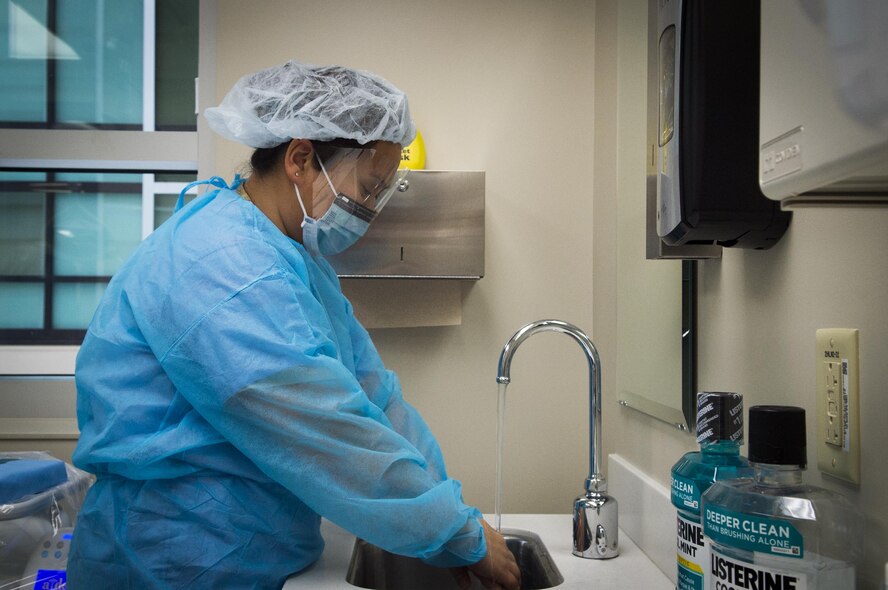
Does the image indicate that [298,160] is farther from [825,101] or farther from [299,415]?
[825,101]

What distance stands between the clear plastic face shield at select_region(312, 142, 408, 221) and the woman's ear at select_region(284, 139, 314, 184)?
2 centimetres

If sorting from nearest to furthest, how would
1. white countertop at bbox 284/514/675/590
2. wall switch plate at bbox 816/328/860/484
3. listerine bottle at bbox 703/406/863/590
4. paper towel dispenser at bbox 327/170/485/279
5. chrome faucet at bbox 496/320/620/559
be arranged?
listerine bottle at bbox 703/406/863/590
wall switch plate at bbox 816/328/860/484
white countertop at bbox 284/514/675/590
chrome faucet at bbox 496/320/620/559
paper towel dispenser at bbox 327/170/485/279

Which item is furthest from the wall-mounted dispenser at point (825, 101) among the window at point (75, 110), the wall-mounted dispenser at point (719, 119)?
the window at point (75, 110)

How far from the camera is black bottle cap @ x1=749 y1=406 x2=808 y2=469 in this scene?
0.67m

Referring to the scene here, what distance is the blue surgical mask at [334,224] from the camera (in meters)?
1.38

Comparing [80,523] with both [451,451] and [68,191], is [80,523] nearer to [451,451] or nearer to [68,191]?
[451,451]

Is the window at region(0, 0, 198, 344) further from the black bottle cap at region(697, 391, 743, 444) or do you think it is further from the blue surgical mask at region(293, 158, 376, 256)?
the black bottle cap at region(697, 391, 743, 444)

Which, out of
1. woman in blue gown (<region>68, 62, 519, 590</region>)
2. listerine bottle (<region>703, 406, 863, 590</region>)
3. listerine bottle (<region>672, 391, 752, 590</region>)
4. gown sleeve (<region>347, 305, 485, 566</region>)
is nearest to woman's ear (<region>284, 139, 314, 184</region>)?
woman in blue gown (<region>68, 62, 519, 590</region>)

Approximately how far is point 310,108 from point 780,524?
1011 millimetres

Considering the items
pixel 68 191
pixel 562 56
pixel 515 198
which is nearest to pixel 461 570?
pixel 515 198

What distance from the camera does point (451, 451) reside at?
198 cm

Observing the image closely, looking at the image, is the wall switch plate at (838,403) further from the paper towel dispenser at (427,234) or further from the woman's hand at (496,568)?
the paper towel dispenser at (427,234)

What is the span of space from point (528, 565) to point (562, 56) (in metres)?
1.22

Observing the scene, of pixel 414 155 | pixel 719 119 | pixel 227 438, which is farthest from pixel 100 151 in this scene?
pixel 719 119
